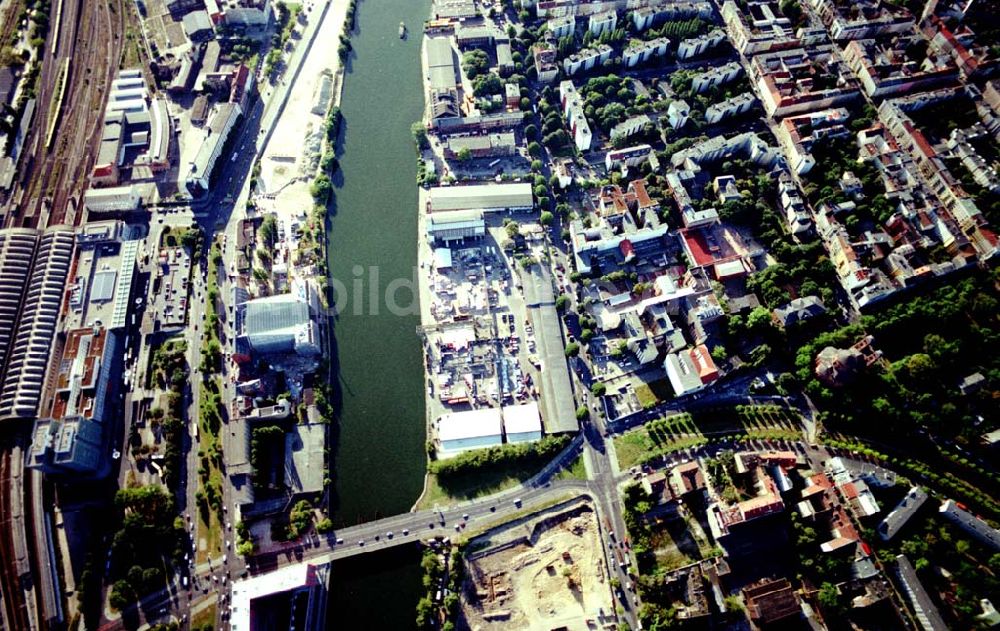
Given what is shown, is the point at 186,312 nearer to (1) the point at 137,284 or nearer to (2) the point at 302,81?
(1) the point at 137,284

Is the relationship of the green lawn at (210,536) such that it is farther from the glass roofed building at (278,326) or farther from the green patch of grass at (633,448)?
the green patch of grass at (633,448)

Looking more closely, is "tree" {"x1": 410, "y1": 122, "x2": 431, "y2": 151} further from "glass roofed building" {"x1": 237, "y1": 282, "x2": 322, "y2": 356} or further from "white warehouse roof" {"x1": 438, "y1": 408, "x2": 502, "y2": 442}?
"white warehouse roof" {"x1": 438, "y1": 408, "x2": 502, "y2": 442}

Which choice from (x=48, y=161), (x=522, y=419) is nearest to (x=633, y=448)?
(x=522, y=419)

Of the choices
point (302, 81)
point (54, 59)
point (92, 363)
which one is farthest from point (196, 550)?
point (54, 59)

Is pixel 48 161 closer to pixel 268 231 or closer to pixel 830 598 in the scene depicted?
pixel 268 231

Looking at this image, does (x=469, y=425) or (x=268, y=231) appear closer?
(x=469, y=425)
